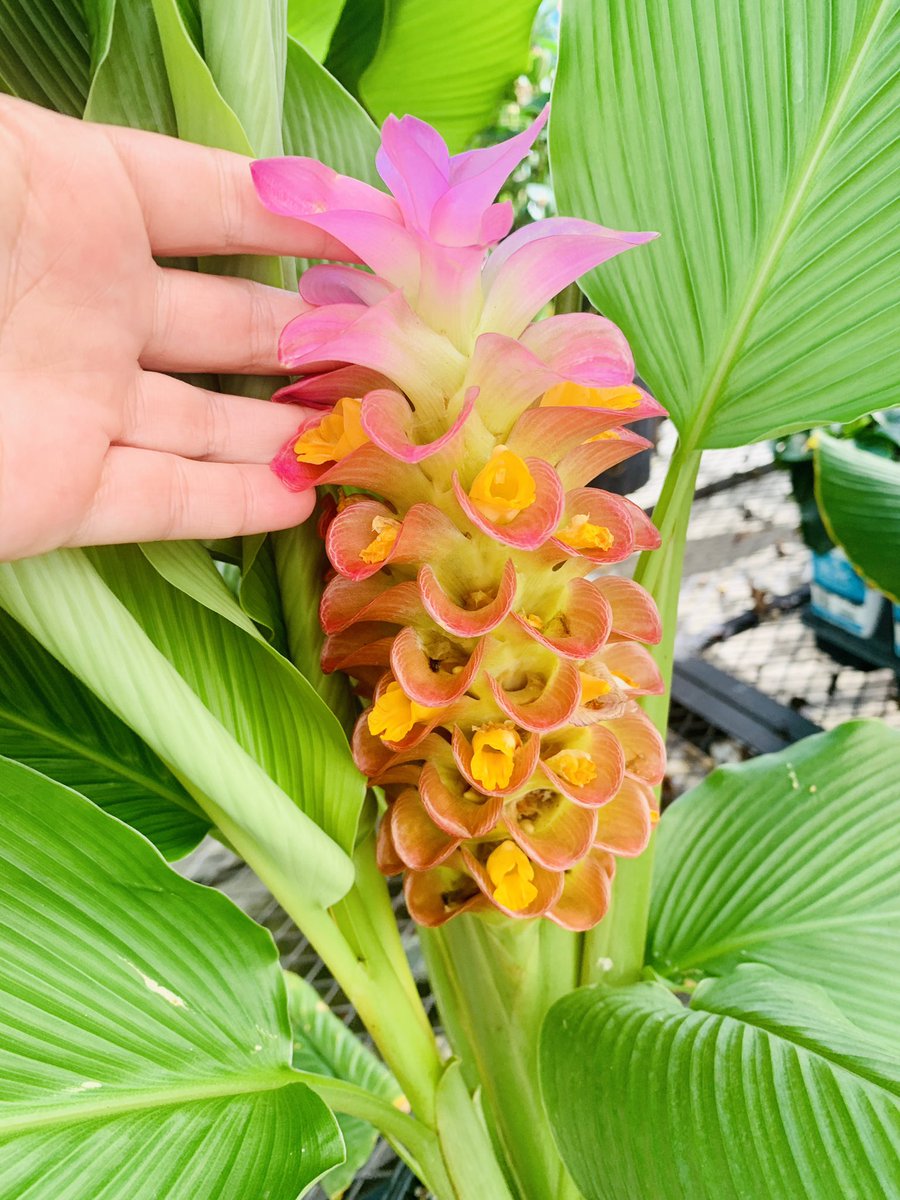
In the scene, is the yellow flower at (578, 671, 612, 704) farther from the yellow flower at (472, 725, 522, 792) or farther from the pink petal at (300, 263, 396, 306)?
the pink petal at (300, 263, 396, 306)

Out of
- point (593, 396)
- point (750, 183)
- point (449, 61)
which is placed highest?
point (449, 61)

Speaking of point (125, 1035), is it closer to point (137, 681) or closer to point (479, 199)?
point (137, 681)

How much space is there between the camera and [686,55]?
45 centimetres

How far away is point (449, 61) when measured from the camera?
0.63 metres

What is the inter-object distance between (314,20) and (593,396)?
42 centimetres

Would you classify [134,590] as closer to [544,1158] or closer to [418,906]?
[418,906]

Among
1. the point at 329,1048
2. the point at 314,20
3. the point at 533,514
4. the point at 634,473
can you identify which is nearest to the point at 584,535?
the point at 533,514

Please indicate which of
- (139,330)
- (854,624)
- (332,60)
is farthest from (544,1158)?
(854,624)

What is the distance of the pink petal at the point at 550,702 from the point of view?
0.41 metres

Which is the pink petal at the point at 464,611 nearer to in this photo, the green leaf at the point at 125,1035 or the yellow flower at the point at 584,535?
the yellow flower at the point at 584,535

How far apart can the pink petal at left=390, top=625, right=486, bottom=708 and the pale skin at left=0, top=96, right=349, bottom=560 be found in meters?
0.09

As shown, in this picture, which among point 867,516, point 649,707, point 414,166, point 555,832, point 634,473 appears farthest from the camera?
point 634,473

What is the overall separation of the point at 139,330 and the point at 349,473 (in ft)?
0.43

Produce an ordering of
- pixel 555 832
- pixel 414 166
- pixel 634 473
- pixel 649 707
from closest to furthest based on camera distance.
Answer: pixel 414 166, pixel 555 832, pixel 649 707, pixel 634 473
